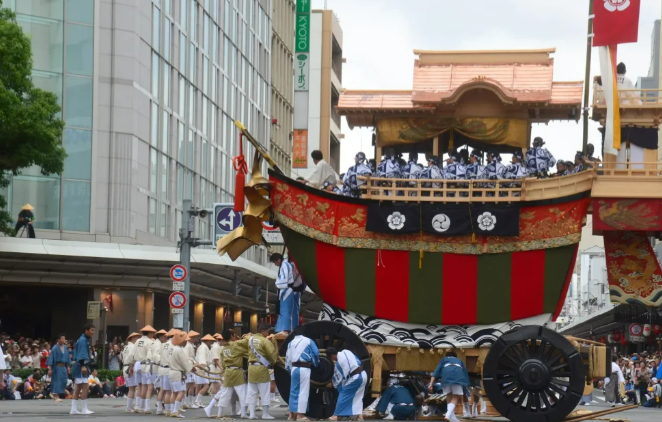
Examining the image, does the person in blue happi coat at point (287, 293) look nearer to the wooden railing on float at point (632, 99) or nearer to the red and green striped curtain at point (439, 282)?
the red and green striped curtain at point (439, 282)

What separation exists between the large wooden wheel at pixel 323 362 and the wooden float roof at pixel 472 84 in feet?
12.4

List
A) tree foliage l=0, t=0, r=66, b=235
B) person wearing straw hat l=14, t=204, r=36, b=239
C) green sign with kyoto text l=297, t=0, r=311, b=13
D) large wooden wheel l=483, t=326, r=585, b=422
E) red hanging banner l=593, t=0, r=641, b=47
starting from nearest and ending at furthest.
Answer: large wooden wheel l=483, t=326, r=585, b=422 → red hanging banner l=593, t=0, r=641, b=47 → tree foliage l=0, t=0, r=66, b=235 → person wearing straw hat l=14, t=204, r=36, b=239 → green sign with kyoto text l=297, t=0, r=311, b=13

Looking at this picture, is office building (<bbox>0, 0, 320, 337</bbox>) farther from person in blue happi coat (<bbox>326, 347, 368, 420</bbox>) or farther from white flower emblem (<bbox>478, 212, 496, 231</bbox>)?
white flower emblem (<bbox>478, 212, 496, 231</bbox>)

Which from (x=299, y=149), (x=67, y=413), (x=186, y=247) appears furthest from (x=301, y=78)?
(x=67, y=413)

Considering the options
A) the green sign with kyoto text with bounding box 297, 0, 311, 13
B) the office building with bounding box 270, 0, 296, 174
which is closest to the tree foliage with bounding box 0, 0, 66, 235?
the green sign with kyoto text with bounding box 297, 0, 311, 13

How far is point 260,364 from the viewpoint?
68.7 ft

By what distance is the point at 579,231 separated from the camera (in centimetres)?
1995

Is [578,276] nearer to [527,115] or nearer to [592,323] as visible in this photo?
[592,323]

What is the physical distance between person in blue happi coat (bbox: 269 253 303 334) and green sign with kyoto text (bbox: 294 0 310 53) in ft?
116

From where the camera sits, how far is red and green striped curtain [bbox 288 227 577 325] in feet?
65.4

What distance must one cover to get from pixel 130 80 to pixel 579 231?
24668mm

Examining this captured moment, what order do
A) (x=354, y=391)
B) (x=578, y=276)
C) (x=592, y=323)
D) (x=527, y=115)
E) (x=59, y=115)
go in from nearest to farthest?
(x=354, y=391)
(x=527, y=115)
(x=59, y=115)
(x=592, y=323)
(x=578, y=276)

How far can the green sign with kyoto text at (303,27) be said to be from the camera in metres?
56.5

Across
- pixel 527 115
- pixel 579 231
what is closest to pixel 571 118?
pixel 527 115
